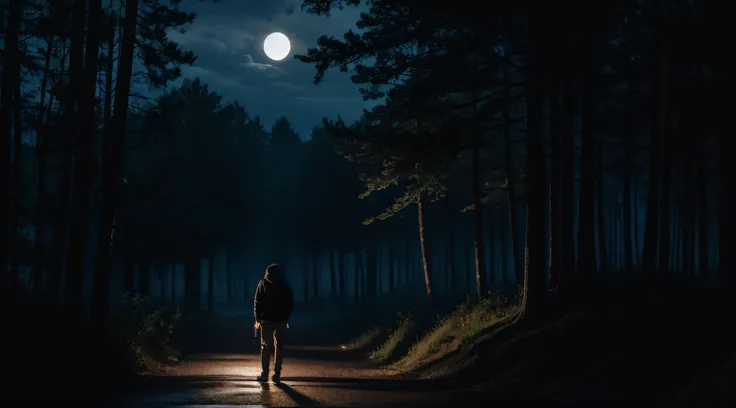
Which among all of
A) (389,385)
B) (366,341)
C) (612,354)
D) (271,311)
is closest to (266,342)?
(271,311)

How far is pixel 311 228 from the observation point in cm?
6638

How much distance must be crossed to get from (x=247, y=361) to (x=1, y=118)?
426 inches

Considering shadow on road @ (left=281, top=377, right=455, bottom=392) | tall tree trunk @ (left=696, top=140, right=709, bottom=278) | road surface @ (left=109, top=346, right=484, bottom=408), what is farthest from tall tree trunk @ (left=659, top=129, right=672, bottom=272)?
road surface @ (left=109, top=346, right=484, bottom=408)

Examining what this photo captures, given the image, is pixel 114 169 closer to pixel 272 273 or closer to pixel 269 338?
pixel 272 273

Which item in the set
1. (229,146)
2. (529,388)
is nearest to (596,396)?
(529,388)

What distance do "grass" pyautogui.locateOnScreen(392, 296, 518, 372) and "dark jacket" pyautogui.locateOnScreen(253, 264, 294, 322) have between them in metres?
5.61

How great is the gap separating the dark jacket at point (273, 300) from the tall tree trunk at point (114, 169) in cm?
408

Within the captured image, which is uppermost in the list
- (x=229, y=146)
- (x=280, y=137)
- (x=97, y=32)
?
(x=280, y=137)

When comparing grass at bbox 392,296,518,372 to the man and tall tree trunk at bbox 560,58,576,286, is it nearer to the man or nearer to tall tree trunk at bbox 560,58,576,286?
tall tree trunk at bbox 560,58,576,286

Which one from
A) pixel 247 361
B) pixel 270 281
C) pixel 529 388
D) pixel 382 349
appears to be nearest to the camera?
pixel 529 388

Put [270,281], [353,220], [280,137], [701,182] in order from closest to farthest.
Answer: [270,281] → [701,182] → [353,220] → [280,137]

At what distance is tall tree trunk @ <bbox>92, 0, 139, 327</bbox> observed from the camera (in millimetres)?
17188

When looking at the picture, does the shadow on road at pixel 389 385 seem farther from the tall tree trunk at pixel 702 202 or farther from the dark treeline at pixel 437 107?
the tall tree trunk at pixel 702 202

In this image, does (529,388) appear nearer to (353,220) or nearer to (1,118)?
(1,118)
